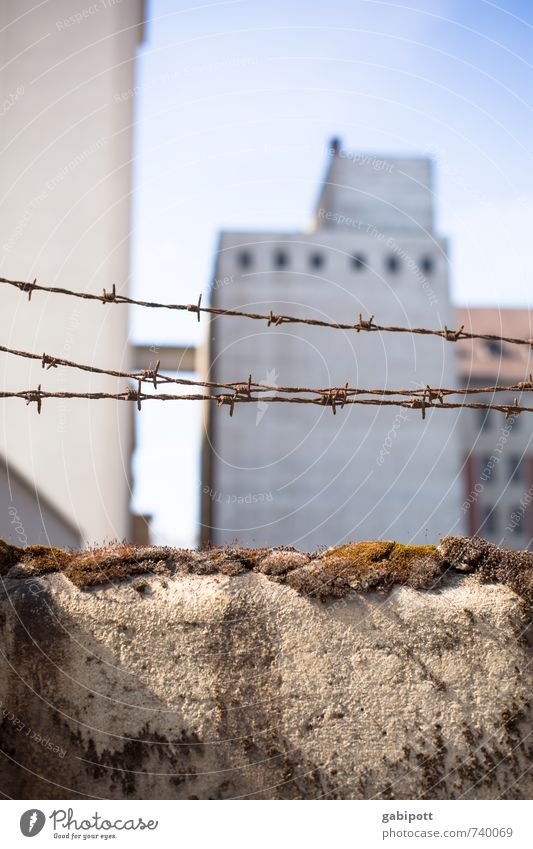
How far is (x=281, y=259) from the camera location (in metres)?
58.9

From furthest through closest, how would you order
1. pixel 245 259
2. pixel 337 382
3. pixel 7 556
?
pixel 245 259, pixel 337 382, pixel 7 556

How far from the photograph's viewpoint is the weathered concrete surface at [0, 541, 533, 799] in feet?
14.4

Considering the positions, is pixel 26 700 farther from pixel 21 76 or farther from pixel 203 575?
pixel 21 76

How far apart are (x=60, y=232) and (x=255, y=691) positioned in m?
16.1

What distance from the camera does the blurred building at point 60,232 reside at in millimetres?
15430
